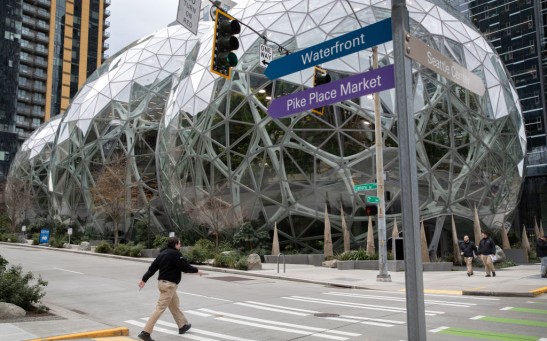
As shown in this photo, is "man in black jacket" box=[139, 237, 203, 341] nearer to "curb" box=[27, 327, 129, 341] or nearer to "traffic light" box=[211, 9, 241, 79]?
"curb" box=[27, 327, 129, 341]

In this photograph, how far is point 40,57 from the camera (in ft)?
338

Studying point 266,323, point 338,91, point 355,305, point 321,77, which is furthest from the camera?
point 321,77

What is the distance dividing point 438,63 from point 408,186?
169 centimetres

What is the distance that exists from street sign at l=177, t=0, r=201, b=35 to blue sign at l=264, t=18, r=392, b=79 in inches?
115

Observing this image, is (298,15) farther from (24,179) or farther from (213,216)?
(24,179)

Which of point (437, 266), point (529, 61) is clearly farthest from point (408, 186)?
point (529, 61)

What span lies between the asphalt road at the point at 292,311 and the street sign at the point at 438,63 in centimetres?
429

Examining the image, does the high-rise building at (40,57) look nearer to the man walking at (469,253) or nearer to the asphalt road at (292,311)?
the asphalt road at (292,311)

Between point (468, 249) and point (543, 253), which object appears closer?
point (543, 253)

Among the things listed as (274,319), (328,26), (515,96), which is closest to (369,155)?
(328,26)

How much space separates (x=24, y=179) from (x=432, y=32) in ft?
170

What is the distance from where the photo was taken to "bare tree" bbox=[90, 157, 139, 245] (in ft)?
122

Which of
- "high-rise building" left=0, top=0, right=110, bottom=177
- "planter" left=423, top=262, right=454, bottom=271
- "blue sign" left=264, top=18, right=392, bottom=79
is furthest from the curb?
"high-rise building" left=0, top=0, right=110, bottom=177

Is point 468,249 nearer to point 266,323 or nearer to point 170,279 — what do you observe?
point 266,323
